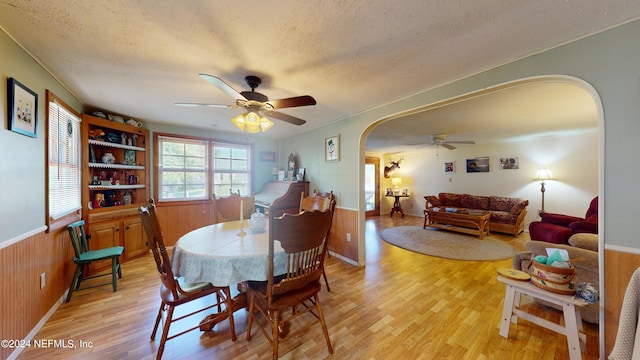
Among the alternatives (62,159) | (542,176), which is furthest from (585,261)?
(62,159)

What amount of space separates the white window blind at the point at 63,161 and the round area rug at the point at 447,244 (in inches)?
189

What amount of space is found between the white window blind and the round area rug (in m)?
4.79

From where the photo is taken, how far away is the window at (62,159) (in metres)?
2.05

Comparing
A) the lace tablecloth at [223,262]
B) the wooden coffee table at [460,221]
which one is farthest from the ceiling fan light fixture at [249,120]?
the wooden coffee table at [460,221]

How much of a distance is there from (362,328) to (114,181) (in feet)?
13.4

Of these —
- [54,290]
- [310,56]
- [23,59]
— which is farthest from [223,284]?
[23,59]

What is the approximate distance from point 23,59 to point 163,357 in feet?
8.24

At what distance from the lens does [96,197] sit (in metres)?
3.04

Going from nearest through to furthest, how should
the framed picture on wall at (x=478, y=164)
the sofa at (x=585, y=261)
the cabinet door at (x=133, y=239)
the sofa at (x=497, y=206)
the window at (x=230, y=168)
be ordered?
1. the sofa at (x=585, y=261)
2. the cabinet door at (x=133, y=239)
3. the window at (x=230, y=168)
4. the sofa at (x=497, y=206)
5. the framed picture on wall at (x=478, y=164)

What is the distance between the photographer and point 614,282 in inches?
54.8

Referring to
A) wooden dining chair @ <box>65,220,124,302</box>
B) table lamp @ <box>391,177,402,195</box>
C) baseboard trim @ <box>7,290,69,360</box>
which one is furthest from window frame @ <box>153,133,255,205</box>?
table lamp @ <box>391,177,402,195</box>

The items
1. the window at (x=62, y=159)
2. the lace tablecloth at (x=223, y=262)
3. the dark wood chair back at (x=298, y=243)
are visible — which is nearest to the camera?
the dark wood chair back at (x=298, y=243)

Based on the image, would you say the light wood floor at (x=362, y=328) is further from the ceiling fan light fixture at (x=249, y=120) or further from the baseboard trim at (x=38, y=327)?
the ceiling fan light fixture at (x=249, y=120)

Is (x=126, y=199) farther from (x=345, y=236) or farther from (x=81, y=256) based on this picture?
(x=345, y=236)
